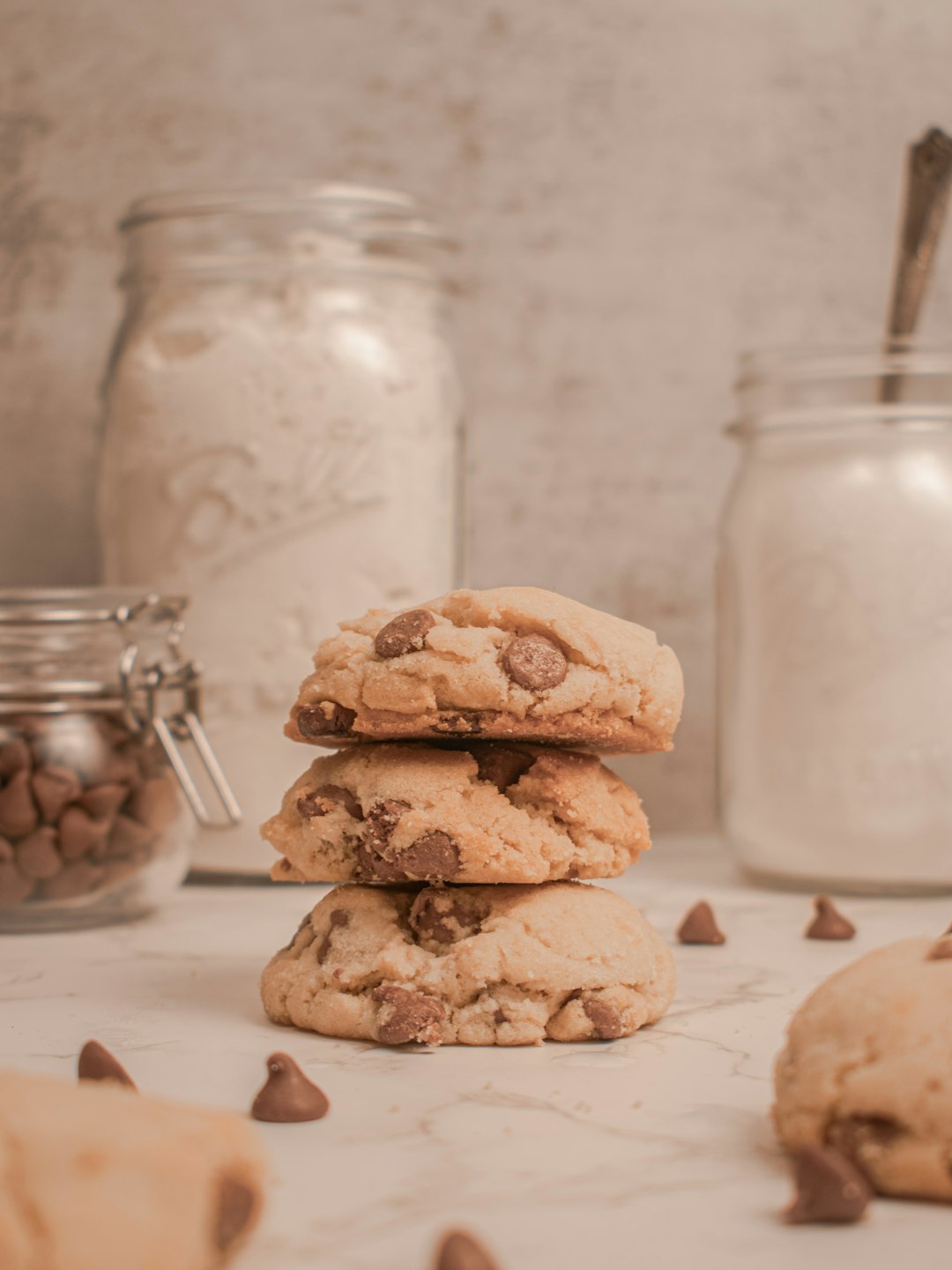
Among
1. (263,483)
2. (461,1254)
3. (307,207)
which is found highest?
(307,207)

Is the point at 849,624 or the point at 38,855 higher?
the point at 849,624

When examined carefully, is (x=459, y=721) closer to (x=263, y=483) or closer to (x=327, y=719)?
(x=327, y=719)

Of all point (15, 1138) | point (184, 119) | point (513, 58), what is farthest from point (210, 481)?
point (15, 1138)

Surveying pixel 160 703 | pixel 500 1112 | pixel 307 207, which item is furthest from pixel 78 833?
pixel 307 207

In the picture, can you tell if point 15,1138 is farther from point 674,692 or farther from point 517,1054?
point 674,692

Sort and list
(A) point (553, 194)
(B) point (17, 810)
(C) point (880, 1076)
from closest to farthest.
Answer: (C) point (880, 1076)
(B) point (17, 810)
(A) point (553, 194)

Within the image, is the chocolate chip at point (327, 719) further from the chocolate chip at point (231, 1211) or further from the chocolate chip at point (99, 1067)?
the chocolate chip at point (231, 1211)
